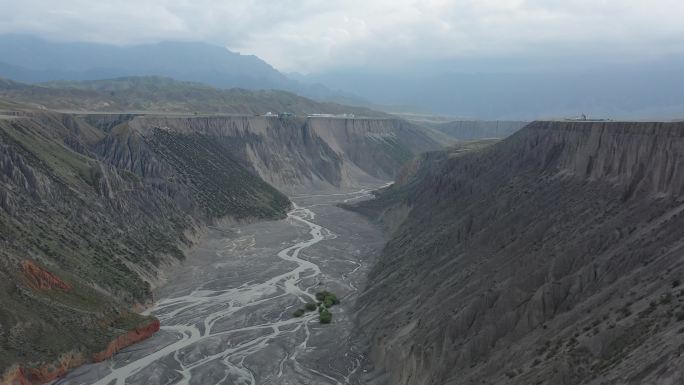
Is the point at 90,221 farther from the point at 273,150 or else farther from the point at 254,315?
the point at 273,150

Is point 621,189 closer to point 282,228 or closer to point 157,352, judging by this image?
point 157,352

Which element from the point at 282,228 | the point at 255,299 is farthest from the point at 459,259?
the point at 282,228

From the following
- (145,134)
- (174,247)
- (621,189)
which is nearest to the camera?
(621,189)

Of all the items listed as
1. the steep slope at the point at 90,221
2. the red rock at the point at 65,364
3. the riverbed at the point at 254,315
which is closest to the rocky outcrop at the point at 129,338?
the red rock at the point at 65,364

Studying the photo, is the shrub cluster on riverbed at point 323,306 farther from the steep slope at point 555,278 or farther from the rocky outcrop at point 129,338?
the rocky outcrop at point 129,338

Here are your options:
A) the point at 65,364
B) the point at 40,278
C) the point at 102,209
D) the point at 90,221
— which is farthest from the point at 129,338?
the point at 102,209

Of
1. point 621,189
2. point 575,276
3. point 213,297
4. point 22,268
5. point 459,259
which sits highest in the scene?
point 621,189

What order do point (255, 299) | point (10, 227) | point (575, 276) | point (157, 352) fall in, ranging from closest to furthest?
point (575, 276)
point (157, 352)
point (10, 227)
point (255, 299)
